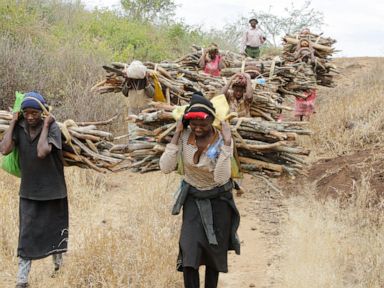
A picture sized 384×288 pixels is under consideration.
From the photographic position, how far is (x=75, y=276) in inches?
169

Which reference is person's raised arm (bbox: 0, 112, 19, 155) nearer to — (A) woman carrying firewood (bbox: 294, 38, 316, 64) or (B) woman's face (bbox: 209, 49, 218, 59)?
(B) woman's face (bbox: 209, 49, 218, 59)

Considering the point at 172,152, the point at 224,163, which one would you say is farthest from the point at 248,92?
the point at 224,163

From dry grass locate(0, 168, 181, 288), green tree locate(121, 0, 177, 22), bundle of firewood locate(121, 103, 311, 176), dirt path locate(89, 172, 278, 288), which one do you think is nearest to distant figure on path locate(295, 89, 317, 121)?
dirt path locate(89, 172, 278, 288)

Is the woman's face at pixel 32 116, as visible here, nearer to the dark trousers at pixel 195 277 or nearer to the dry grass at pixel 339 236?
the dark trousers at pixel 195 277

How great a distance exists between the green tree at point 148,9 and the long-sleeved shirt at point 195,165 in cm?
1658

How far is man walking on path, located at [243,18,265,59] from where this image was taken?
12.9 meters

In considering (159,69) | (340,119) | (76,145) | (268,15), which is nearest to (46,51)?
(159,69)

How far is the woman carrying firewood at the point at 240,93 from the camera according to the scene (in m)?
6.21

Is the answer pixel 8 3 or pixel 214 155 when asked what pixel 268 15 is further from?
pixel 214 155

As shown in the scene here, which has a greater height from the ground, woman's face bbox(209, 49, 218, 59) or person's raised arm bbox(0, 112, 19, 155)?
woman's face bbox(209, 49, 218, 59)

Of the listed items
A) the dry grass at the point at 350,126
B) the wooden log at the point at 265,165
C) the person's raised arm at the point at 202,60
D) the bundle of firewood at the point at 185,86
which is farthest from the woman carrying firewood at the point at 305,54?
the wooden log at the point at 265,165

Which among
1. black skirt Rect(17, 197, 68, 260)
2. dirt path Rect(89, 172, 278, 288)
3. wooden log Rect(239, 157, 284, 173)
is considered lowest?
dirt path Rect(89, 172, 278, 288)

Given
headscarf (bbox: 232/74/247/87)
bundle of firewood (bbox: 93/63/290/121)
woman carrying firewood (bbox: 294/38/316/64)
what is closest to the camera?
headscarf (bbox: 232/74/247/87)

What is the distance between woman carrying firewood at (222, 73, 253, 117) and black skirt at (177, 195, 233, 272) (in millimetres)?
2334
